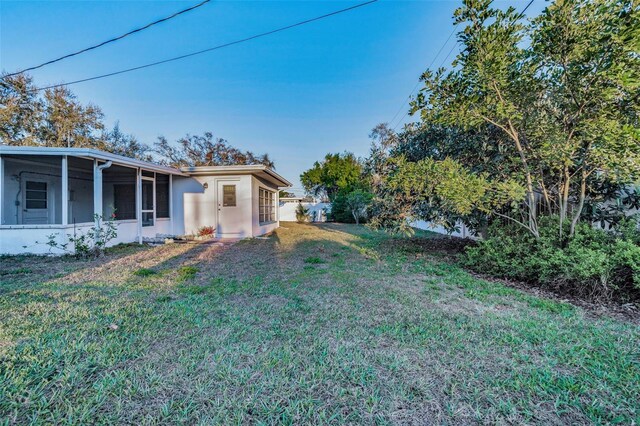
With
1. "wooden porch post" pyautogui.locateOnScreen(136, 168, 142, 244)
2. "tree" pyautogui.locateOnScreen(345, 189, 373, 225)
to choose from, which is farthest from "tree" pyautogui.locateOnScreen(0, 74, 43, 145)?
"tree" pyautogui.locateOnScreen(345, 189, 373, 225)

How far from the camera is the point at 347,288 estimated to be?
4.02m

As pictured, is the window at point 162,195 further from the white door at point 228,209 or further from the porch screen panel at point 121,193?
the white door at point 228,209

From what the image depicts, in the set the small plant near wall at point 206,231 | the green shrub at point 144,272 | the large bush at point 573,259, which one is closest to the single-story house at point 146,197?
the small plant near wall at point 206,231

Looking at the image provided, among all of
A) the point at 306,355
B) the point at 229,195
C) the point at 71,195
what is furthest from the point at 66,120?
the point at 306,355

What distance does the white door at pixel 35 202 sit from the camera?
855 centimetres

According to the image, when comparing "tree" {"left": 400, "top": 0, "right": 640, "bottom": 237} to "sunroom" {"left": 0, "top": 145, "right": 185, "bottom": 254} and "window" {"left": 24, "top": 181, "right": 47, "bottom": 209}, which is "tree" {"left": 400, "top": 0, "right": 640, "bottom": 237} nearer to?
"sunroom" {"left": 0, "top": 145, "right": 185, "bottom": 254}

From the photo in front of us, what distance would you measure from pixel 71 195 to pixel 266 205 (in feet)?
23.9

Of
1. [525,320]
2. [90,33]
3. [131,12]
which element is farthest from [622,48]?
[90,33]

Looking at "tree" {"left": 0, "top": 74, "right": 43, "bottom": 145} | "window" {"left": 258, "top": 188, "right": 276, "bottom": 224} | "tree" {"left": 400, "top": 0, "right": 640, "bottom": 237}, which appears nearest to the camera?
"tree" {"left": 400, "top": 0, "right": 640, "bottom": 237}

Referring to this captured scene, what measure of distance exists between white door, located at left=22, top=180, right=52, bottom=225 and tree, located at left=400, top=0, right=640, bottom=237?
37.5 ft

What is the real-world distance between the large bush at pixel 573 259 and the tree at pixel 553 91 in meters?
0.26

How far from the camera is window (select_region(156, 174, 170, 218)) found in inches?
394

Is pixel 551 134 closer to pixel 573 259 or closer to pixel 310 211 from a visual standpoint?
pixel 573 259

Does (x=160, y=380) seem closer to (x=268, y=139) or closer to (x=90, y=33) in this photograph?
(x=90, y=33)
